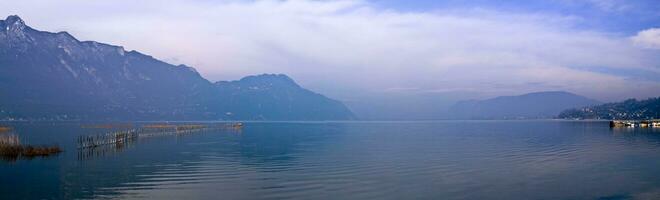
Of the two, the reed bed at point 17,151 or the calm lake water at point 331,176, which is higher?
the reed bed at point 17,151

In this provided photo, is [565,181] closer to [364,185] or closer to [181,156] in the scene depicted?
[364,185]

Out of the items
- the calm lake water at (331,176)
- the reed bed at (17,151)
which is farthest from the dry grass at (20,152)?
the calm lake water at (331,176)

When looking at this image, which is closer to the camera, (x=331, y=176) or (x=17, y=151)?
(x=331, y=176)

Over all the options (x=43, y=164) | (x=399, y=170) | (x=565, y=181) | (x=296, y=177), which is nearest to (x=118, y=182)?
(x=296, y=177)

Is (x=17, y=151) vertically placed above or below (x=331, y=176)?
above

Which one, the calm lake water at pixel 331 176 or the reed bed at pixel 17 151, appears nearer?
the calm lake water at pixel 331 176

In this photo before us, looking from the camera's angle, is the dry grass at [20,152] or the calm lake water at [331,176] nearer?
the calm lake water at [331,176]

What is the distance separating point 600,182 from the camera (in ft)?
124

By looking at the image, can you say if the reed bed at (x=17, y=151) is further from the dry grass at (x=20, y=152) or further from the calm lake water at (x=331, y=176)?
the calm lake water at (x=331, y=176)

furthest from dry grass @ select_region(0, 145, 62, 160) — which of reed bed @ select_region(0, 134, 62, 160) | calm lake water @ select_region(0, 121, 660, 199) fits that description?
calm lake water @ select_region(0, 121, 660, 199)

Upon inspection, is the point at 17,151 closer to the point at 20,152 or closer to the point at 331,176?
the point at 20,152

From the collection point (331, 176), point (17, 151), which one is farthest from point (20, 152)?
point (331, 176)

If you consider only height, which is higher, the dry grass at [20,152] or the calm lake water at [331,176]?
the dry grass at [20,152]

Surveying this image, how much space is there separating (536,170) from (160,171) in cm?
2997
